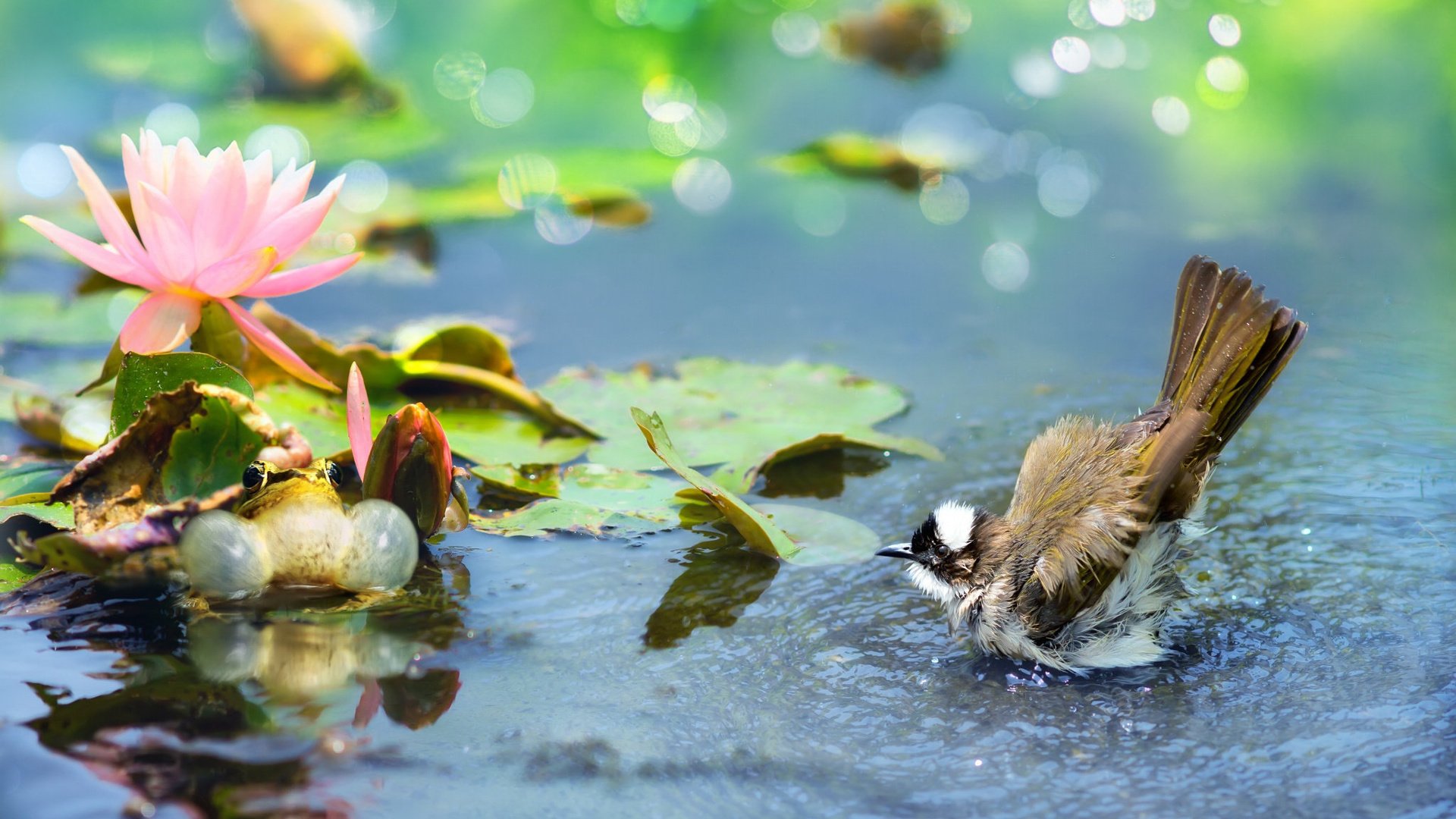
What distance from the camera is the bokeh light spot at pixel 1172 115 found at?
586 centimetres

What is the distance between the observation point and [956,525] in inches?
115

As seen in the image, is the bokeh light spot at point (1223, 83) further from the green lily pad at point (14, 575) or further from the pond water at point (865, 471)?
the green lily pad at point (14, 575)

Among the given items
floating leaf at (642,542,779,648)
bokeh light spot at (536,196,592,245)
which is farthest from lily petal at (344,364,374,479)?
bokeh light spot at (536,196,592,245)

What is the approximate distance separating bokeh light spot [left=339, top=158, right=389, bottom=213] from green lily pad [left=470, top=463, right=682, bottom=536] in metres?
2.54

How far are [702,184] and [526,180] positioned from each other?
2.62ft

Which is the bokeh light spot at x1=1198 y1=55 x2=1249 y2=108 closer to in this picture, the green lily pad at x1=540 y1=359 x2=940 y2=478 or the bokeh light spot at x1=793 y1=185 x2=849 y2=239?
the bokeh light spot at x1=793 y1=185 x2=849 y2=239

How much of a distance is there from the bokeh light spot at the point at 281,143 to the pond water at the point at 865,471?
14.3 inches

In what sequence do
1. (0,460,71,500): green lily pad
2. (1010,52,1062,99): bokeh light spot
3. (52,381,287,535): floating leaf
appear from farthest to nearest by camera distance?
(1010,52,1062,99): bokeh light spot
(0,460,71,500): green lily pad
(52,381,287,535): floating leaf

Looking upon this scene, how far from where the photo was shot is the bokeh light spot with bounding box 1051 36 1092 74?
19.9ft

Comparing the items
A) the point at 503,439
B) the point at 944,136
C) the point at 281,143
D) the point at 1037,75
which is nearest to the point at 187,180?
the point at 503,439

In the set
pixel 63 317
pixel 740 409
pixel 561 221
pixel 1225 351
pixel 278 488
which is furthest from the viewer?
pixel 561 221

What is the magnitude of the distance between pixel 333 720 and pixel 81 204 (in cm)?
412

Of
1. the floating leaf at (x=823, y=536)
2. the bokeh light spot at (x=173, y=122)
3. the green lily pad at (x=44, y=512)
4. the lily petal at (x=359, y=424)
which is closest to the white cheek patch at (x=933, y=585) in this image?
the floating leaf at (x=823, y=536)

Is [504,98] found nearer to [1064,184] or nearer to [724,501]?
[1064,184]
